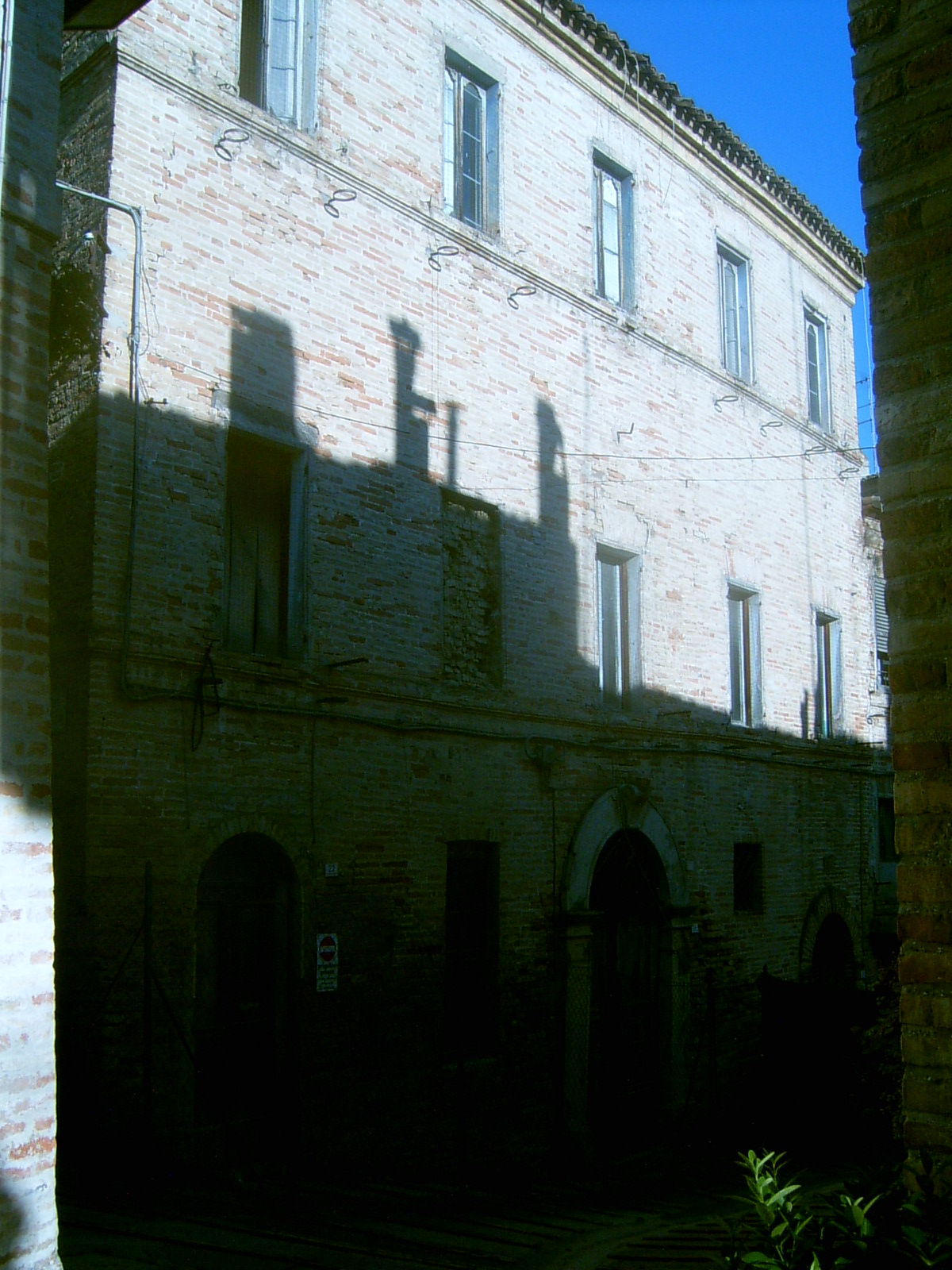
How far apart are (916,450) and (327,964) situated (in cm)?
723

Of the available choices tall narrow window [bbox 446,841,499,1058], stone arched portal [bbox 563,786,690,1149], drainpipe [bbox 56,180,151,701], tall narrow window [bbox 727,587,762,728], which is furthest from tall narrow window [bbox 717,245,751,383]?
drainpipe [bbox 56,180,151,701]

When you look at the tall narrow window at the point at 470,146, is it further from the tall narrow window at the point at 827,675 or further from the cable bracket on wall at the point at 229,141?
the tall narrow window at the point at 827,675

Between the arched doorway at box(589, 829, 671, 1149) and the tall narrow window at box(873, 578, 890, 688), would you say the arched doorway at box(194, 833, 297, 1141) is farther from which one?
the tall narrow window at box(873, 578, 890, 688)

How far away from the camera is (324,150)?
1045 centimetres

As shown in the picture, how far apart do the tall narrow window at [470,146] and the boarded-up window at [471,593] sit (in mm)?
3028

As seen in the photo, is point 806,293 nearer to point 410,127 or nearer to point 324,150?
point 410,127

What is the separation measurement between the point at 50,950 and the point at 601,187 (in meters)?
11.8

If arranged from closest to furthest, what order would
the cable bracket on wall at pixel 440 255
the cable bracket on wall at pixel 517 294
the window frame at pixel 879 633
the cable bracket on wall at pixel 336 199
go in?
the cable bracket on wall at pixel 336 199 → the cable bracket on wall at pixel 440 255 → the cable bracket on wall at pixel 517 294 → the window frame at pixel 879 633

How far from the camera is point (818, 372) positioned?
1806cm

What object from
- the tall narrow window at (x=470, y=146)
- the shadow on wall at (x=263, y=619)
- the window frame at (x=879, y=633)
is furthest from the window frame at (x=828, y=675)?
the tall narrow window at (x=470, y=146)

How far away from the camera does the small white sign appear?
30.8 ft

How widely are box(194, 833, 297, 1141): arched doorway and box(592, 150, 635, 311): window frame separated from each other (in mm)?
7660

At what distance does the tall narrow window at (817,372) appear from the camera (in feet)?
58.3

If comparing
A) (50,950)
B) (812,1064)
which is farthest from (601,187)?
(50,950)
